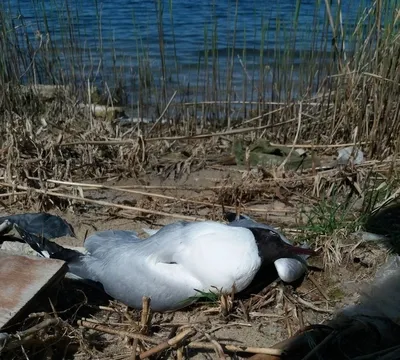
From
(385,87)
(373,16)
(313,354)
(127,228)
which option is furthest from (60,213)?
(373,16)

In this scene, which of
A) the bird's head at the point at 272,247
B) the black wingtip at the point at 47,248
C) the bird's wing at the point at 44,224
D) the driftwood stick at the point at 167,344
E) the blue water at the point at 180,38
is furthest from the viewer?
the blue water at the point at 180,38

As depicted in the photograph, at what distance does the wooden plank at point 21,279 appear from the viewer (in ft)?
6.83

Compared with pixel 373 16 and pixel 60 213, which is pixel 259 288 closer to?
pixel 60 213

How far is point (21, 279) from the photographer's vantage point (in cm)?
222

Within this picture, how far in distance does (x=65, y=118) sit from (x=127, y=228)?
172cm

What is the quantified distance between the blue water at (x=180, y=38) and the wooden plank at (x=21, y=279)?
2.67 m

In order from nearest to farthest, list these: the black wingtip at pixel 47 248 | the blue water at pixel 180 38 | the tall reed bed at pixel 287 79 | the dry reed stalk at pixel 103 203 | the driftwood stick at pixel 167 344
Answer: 1. the driftwood stick at pixel 167 344
2. the black wingtip at pixel 47 248
3. the dry reed stalk at pixel 103 203
4. the tall reed bed at pixel 287 79
5. the blue water at pixel 180 38

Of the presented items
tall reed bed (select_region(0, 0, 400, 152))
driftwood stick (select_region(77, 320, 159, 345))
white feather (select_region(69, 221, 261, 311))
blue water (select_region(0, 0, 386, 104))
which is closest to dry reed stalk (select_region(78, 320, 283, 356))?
driftwood stick (select_region(77, 320, 159, 345))

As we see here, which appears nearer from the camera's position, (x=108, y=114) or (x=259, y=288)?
(x=259, y=288)

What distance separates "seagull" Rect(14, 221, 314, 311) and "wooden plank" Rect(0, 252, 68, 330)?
0.25 meters

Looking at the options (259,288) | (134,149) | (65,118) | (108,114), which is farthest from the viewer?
(108,114)

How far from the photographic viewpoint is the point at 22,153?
12.0 feet

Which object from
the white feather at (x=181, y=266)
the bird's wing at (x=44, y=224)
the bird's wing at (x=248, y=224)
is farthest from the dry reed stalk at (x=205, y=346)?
the bird's wing at (x=44, y=224)

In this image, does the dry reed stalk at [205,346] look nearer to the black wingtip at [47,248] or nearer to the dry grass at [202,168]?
the dry grass at [202,168]
